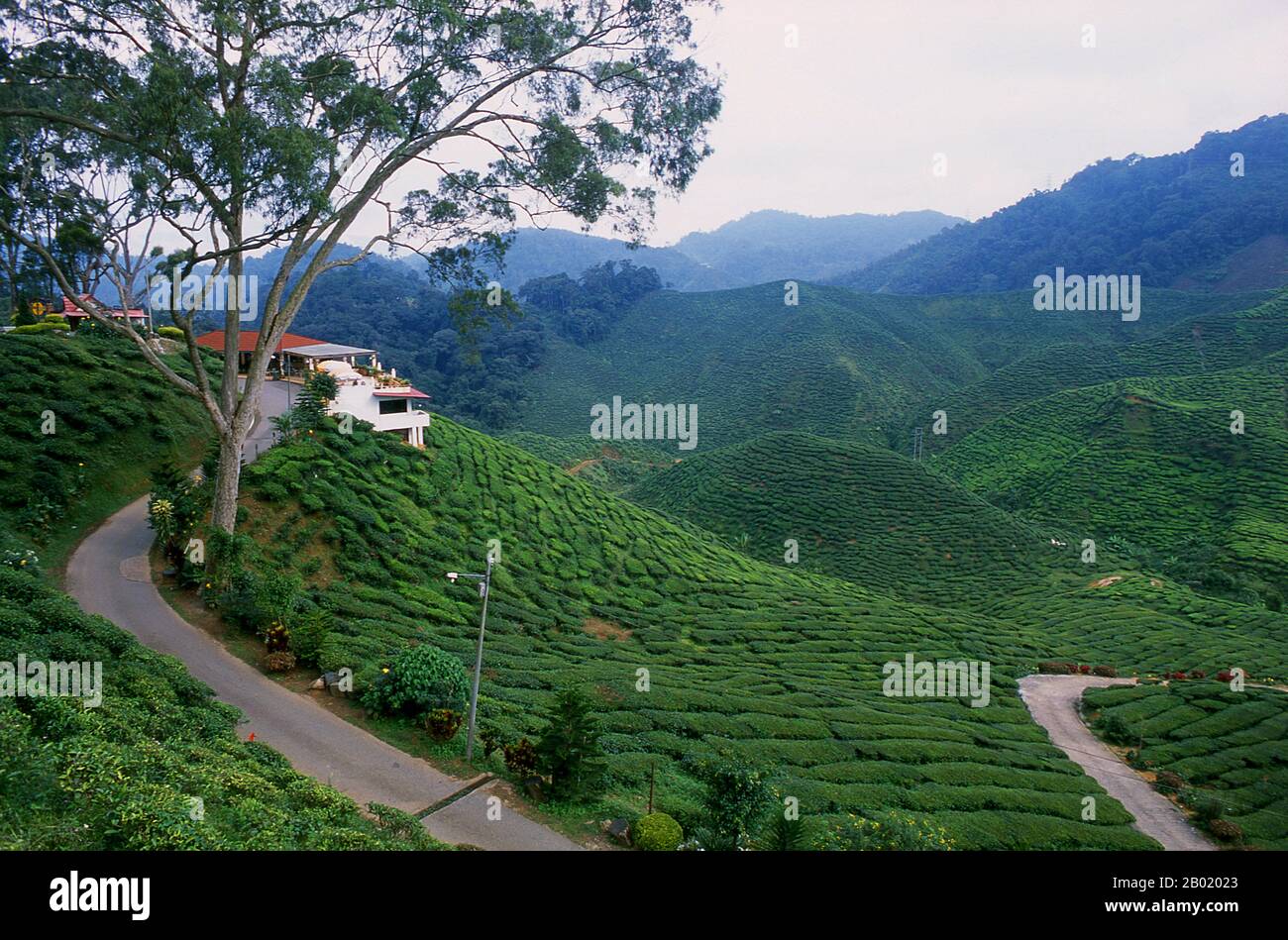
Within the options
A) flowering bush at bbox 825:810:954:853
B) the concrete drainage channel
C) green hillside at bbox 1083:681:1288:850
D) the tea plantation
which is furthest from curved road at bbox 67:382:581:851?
green hillside at bbox 1083:681:1288:850

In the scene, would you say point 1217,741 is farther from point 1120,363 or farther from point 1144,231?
point 1144,231

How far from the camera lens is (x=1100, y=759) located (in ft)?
65.8

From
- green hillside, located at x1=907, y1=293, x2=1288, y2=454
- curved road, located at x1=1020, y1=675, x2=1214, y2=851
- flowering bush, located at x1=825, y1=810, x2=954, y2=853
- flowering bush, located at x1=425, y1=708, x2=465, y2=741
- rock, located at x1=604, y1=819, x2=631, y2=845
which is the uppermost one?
green hillside, located at x1=907, y1=293, x2=1288, y2=454

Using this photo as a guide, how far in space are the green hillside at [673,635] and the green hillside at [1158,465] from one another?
47.6 ft

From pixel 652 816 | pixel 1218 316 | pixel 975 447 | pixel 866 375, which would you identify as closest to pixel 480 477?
pixel 652 816

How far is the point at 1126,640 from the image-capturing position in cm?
2995

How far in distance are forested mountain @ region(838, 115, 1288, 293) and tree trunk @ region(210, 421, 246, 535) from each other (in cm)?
13335

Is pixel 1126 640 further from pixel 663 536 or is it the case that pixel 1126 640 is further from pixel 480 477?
pixel 480 477

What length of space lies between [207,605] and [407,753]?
674cm

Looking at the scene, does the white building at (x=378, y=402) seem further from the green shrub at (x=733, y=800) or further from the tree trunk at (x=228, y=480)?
the green shrub at (x=733, y=800)

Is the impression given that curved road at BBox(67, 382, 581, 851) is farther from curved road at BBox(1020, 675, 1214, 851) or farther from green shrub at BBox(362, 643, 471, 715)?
curved road at BBox(1020, 675, 1214, 851)

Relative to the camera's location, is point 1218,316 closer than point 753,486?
No

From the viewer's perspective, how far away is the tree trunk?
15611mm

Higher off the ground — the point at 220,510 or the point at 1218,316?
Result: the point at 1218,316
